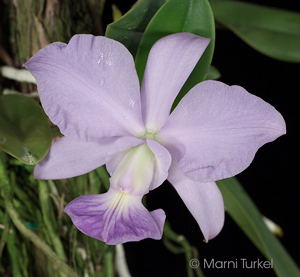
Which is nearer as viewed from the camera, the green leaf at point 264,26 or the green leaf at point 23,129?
the green leaf at point 23,129

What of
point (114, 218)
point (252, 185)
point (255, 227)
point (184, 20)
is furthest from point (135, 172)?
point (252, 185)

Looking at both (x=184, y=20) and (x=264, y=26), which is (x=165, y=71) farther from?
(x=264, y=26)

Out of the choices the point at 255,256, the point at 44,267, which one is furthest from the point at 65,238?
the point at 255,256

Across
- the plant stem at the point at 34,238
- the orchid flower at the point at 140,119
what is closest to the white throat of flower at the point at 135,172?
the orchid flower at the point at 140,119

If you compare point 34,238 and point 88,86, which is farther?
point 34,238

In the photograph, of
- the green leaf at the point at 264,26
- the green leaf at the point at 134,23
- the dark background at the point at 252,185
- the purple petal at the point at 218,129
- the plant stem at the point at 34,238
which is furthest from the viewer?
the dark background at the point at 252,185

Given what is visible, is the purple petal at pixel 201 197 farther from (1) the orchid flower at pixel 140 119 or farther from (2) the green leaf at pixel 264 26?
(2) the green leaf at pixel 264 26
